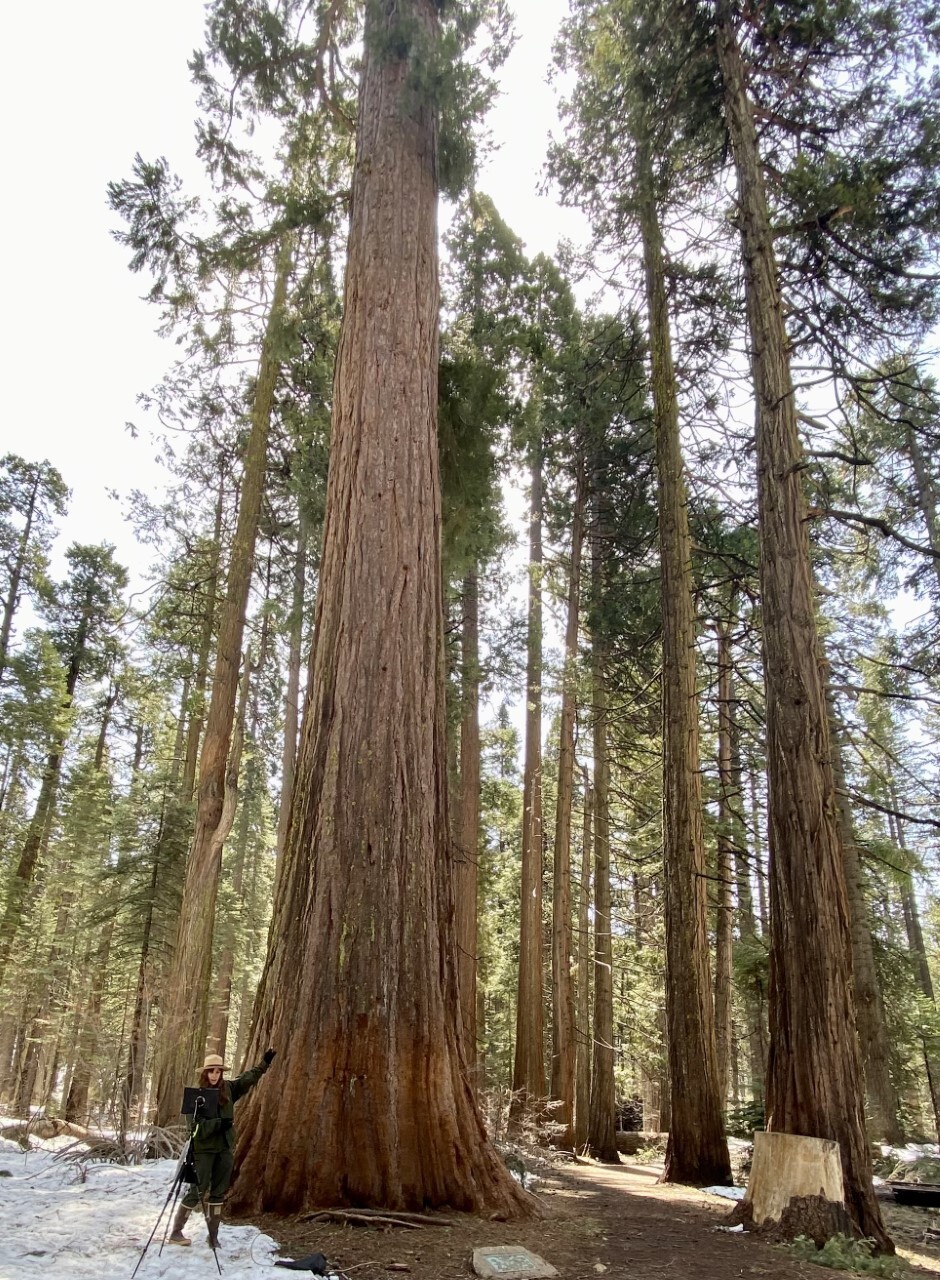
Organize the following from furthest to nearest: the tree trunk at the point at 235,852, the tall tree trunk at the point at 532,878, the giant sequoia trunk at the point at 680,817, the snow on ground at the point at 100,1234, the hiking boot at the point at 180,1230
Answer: the tall tree trunk at the point at 532,878 < the tree trunk at the point at 235,852 < the giant sequoia trunk at the point at 680,817 < the hiking boot at the point at 180,1230 < the snow on ground at the point at 100,1234

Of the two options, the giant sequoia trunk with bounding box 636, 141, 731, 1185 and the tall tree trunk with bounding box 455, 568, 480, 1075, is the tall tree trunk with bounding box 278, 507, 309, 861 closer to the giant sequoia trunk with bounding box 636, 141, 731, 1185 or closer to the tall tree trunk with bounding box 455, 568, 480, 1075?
the tall tree trunk with bounding box 455, 568, 480, 1075

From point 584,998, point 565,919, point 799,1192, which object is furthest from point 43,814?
point 799,1192

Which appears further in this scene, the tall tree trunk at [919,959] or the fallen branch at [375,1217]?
the tall tree trunk at [919,959]

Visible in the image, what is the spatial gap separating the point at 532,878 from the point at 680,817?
6234 millimetres

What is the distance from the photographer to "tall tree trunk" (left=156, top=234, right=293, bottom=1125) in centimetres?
919

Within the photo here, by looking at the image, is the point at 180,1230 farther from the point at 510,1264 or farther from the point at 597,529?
the point at 597,529

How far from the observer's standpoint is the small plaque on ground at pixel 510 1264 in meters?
3.68

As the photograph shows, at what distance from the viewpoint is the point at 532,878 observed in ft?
48.5

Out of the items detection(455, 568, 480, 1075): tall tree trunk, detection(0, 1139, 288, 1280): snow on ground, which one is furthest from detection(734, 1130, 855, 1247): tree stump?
detection(455, 568, 480, 1075): tall tree trunk

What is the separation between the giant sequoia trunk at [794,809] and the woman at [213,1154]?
368cm

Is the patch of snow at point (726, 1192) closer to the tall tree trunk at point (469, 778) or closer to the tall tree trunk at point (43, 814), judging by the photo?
the tall tree trunk at point (469, 778)

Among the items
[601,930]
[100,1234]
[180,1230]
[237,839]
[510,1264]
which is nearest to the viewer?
[510,1264]

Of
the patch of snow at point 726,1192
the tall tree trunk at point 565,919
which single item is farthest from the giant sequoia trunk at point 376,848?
the tall tree trunk at point 565,919

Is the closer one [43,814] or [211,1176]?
[211,1176]
